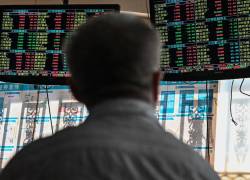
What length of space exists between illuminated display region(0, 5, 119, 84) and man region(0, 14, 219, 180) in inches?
64.7

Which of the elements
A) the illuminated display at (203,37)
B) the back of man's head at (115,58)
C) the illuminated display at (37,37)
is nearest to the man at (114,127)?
the back of man's head at (115,58)

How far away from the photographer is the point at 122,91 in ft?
3.53

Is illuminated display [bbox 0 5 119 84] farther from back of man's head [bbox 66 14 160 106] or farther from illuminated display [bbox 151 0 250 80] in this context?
back of man's head [bbox 66 14 160 106]

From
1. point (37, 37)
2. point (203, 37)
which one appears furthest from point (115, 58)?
point (37, 37)

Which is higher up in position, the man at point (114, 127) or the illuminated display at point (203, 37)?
the illuminated display at point (203, 37)

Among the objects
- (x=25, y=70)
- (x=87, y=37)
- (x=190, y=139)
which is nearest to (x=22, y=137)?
(x=25, y=70)

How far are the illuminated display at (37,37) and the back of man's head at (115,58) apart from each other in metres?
1.65

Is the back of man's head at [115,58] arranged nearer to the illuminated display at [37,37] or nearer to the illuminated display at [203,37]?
the illuminated display at [203,37]

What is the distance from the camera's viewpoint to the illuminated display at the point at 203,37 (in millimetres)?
2479

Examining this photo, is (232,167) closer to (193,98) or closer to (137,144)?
(193,98)

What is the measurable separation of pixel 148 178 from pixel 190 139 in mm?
2292

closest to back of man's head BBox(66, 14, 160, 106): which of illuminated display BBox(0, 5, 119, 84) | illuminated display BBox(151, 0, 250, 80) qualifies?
illuminated display BBox(151, 0, 250, 80)

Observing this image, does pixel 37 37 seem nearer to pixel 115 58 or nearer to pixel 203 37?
pixel 203 37

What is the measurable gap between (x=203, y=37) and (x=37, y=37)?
97 cm
